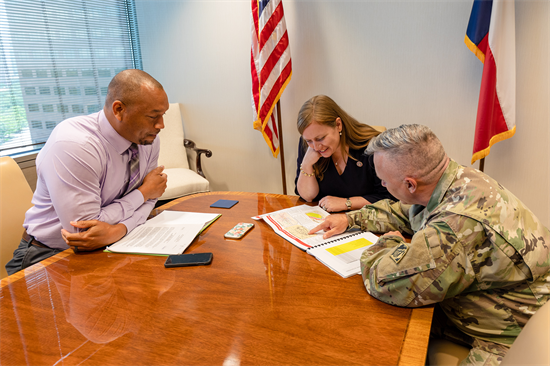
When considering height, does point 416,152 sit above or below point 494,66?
below

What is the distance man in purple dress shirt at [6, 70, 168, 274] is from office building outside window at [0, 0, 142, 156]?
1.79m

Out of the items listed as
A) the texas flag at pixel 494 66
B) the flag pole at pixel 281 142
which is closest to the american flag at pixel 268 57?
the flag pole at pixel 281 142

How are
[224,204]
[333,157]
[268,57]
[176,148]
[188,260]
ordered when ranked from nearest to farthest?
[188,260], [224,204], [333,157], [268,57], [176,148]

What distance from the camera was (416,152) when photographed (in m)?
1.04

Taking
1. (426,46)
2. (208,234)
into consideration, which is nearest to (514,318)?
(208,234)

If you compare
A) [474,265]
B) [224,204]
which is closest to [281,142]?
[224,204]

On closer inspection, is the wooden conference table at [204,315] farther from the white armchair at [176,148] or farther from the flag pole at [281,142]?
the white armchair at [176,148]

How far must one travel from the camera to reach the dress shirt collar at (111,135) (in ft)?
5.16

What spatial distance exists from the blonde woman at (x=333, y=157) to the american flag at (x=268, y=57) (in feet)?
3.23

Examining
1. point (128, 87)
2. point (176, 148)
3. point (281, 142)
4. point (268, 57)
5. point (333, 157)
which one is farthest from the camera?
point (176, 148)

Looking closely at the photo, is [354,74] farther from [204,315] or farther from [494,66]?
A: [204,315]

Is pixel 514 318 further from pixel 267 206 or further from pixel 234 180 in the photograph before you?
pixel 234 180

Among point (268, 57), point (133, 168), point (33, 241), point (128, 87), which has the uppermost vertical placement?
point (268, 57)

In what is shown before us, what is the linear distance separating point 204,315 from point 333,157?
1292mm
